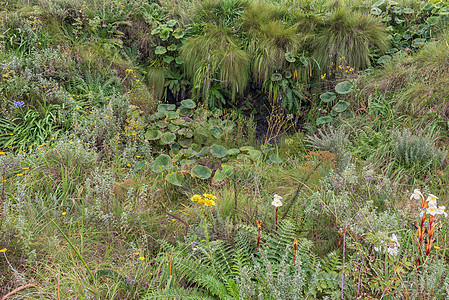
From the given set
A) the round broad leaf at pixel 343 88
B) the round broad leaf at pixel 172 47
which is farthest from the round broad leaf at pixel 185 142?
the round broad leaf at pixel 343 88

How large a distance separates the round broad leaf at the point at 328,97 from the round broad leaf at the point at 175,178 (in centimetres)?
228

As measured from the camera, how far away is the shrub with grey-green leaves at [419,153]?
305cm

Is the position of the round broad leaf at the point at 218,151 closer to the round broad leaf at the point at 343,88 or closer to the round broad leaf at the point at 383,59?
the round broad leaf at the point at 343,88

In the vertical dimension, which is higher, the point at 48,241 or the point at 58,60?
the point at 58,60

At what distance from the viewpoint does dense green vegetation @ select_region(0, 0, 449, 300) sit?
5.89 ft

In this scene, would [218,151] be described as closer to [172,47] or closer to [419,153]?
[419,153]

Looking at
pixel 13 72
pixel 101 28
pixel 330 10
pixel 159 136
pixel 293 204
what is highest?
pixel 330 10

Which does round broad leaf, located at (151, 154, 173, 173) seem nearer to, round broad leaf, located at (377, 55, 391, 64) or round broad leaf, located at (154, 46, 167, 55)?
round broad leaf, located at (154, 46, 167, 55)

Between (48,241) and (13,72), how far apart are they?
2.66 metres

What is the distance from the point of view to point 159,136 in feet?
12.6

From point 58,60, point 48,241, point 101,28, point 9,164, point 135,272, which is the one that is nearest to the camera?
point 135,272

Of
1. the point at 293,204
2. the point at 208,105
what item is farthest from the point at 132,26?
the point at 293,204

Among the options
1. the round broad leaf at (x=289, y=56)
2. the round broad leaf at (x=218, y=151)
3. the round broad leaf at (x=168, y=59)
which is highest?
the round broad leaf at (x=289, y=56)

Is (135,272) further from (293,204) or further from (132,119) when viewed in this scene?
(132,119)
